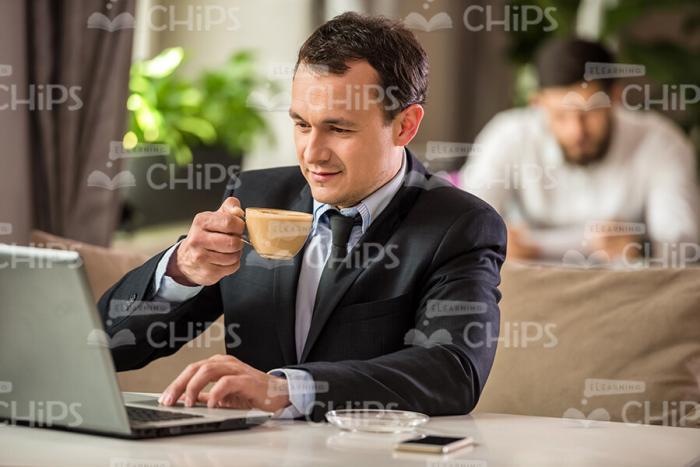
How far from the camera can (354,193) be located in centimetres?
196

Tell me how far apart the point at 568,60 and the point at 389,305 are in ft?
8.38

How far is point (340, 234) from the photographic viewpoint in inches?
78.7

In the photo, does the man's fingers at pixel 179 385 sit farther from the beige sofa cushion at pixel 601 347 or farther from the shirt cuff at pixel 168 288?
the beige sofa cushion at pixel 601 347

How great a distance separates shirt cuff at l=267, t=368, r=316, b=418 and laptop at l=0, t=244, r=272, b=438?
0.10 m

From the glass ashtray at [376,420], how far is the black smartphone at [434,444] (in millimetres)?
79

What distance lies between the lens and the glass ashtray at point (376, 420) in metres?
1.57

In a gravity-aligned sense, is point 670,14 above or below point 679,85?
above

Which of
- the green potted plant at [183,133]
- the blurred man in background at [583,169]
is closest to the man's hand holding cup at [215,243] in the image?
the green potted plant at [183,133]

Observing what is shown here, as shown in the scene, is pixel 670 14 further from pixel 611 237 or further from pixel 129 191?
pixel 129 191

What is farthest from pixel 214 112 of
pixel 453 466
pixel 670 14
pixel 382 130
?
pixel 670 14

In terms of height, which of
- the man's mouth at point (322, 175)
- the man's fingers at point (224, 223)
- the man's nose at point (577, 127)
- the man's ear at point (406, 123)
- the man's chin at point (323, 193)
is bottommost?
the man's fingers at point (224, 223)

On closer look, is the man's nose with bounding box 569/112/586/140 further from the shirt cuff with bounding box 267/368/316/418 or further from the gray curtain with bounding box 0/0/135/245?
the shirt cuff with bounding box 267/368/316/418

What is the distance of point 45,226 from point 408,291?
53.0 inches

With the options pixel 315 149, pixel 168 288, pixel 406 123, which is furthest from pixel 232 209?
pixel 406 123
